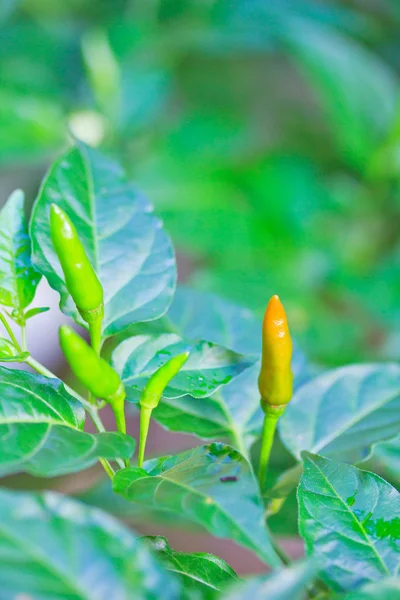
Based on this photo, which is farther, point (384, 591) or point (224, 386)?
point (224, 386)

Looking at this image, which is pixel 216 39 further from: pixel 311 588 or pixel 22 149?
pixel 311 588

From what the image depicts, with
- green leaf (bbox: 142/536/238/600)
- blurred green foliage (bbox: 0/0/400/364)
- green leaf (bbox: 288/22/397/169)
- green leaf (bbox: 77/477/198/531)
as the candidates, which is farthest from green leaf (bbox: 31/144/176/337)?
green leaf (bbox: 288/22/397/169)

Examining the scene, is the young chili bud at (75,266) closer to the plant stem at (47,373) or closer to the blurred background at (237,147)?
the plant stem at (47,373)

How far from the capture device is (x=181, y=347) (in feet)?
1.26

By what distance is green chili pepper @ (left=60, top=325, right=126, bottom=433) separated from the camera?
296 millimetres

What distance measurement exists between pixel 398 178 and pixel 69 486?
2.55ft

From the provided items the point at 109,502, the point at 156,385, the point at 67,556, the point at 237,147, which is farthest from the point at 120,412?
the point at 237,147

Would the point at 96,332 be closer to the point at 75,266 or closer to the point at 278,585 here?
the point at 75,266

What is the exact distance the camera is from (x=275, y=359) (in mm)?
345

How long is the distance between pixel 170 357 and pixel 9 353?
96 mm

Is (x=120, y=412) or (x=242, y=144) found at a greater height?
(x=242, y=144)

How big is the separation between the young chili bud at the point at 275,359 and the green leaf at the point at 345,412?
0.10 m

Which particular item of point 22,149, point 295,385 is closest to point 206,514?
point 295,385

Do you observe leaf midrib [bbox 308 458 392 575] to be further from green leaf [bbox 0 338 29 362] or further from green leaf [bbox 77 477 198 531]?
green leaf [bbox 77 477 198 531]
